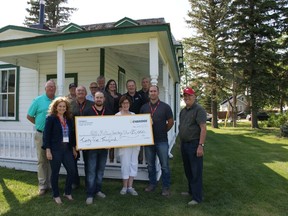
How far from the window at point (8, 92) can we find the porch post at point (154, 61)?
18.9 ft

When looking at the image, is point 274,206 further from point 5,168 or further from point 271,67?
point 271,67

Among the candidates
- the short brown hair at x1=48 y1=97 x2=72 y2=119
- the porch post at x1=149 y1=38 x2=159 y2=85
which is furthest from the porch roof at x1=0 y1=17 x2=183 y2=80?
the short brown hair at x1=48 y1=97 x2=72 y2=119

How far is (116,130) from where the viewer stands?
178 inches

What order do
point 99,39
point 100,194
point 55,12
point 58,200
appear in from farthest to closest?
point 55,12 → point 99,39 → point 100,194 → point 58,200

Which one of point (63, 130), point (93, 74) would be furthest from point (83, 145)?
point (93, 74)

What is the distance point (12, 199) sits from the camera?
447 cm

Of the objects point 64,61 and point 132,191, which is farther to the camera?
point 64,61

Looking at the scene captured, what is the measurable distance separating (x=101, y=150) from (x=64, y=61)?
286cm

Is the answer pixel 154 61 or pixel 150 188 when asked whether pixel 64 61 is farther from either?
pixel 150 188

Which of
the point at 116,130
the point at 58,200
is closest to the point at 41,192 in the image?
the point at 58,200

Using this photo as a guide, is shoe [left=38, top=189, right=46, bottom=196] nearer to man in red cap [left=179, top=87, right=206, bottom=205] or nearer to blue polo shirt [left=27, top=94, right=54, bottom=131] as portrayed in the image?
blue polo shirt [left=27, top=94, right=54, bottom=131]

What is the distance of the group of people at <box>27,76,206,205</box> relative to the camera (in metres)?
4.11

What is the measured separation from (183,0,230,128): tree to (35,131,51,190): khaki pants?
19.1m

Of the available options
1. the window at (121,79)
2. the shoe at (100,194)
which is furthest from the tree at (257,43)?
the shoe at (100,194)
